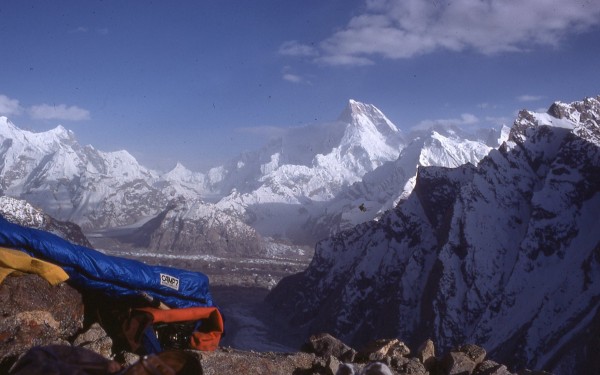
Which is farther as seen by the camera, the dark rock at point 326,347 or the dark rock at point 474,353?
the dark rock at point 326,347

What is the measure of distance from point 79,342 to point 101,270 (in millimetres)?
1511

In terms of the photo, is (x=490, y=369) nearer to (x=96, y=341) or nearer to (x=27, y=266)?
(x=96, y=341)

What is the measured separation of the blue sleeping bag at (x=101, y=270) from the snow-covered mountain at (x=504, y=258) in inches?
2495

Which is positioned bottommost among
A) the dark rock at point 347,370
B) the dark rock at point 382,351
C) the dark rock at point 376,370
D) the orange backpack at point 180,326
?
the dark rock at point 382,351

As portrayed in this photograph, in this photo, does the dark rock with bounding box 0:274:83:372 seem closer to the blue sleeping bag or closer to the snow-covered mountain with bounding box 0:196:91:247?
the blue sleeping bag

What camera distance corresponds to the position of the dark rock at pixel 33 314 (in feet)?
24.4

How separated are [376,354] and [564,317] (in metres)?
79.2

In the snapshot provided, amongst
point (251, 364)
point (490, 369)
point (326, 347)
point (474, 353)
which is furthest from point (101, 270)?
point (474, 353)

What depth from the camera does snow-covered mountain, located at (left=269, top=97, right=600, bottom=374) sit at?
76.4m

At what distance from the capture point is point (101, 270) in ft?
29.8

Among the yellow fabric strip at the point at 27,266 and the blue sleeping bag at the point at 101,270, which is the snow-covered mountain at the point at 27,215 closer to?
the blue sleeping bag at the point at 101,270

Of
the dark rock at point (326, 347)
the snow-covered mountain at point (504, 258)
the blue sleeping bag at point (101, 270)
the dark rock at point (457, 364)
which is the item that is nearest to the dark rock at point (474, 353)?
the dark rock at point (457, 364)

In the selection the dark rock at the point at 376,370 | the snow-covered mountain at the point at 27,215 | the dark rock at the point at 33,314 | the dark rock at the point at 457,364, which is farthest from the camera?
the snow-covered mountain at the point at 27,215

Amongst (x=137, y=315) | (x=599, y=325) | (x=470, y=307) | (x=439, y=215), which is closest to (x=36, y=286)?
(x=137, y=315)
